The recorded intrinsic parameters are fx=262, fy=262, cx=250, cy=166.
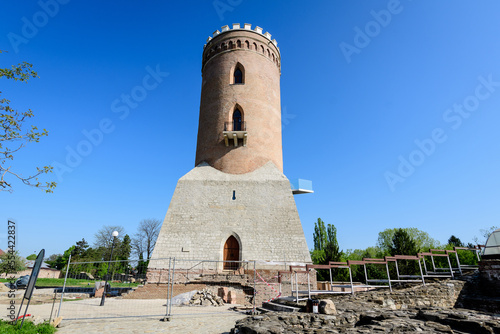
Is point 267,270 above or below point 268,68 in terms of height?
below

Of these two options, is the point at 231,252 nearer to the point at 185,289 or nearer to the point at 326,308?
the point at 185,289

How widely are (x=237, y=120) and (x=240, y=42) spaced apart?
653cm

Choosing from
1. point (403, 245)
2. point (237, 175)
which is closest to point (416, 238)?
point (403, 245)

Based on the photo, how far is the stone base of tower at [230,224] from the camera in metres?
14.4

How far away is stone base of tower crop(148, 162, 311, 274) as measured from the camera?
14.4 m

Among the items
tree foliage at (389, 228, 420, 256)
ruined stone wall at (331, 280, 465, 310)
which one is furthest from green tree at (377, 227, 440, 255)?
ruined stone wall at (331, 280, 465, 310)

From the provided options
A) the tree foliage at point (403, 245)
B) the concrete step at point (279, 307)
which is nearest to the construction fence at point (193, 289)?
the concrete step at point (279, 307)

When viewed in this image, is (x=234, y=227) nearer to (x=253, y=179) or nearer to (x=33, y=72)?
(x=253, y=179)

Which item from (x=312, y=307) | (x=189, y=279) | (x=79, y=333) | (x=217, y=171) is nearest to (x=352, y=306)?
(x=312, y=307)

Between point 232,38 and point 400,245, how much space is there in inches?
828

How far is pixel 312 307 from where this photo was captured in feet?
21.1

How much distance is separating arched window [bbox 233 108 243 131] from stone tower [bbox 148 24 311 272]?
0.08m

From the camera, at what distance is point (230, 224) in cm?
1559

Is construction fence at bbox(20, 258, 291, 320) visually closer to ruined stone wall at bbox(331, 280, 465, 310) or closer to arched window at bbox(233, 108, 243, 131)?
ruined stone wall at bbox(331, 280, 465, 310)
